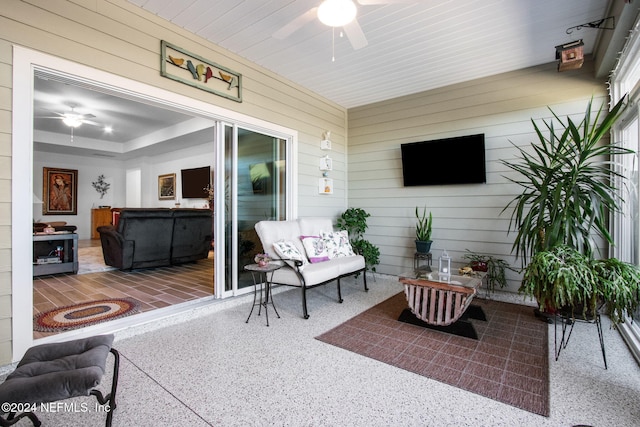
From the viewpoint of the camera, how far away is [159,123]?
6.46m

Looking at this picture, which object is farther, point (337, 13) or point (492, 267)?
point (492, 267)

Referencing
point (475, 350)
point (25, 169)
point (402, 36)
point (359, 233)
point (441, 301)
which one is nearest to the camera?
point (25, 169)

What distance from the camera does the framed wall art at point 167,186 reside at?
839 cm

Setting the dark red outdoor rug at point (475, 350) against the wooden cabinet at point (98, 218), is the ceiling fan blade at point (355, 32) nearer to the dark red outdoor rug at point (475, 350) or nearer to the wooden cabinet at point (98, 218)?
the dark red outdoor rug at point (475, 350)

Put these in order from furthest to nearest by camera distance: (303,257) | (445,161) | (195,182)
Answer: (195,182) < (445,161) < (303,257)

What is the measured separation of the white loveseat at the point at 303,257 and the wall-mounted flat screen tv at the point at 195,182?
4241mm

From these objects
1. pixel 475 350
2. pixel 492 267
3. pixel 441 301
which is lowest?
pixel 475 350

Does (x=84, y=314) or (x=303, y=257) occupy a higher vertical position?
(x=303, y=257)

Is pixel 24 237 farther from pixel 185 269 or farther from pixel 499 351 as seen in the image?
pixel 499 351

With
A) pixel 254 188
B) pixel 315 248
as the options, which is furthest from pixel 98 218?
pixel 315 248

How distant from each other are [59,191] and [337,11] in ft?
32.4

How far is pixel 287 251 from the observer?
3406 millimetres

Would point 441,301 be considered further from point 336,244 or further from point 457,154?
point 457,154

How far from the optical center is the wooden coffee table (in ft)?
8.93
